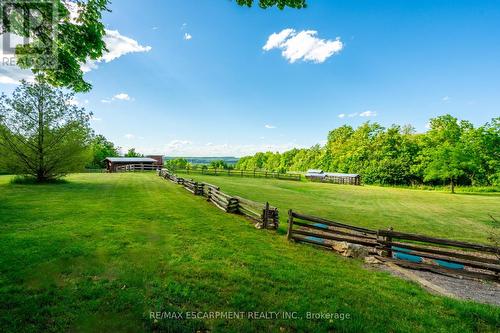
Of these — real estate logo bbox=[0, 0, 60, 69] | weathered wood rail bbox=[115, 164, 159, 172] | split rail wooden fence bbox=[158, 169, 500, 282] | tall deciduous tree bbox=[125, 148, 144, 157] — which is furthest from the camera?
tall deciduous tree bbox=[125, 148, 144, 157]

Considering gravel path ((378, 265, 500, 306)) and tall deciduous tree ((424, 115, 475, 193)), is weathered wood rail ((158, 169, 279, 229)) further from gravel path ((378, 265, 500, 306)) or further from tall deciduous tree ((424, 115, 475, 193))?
tall deciduous tree ((424, 115, 475, 193))

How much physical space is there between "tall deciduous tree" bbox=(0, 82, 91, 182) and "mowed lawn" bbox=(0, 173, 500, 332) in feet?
44.0

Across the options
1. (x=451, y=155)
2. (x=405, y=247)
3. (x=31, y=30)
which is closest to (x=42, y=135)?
(x=31, y=30)

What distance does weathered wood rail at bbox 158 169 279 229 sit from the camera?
11078 mm

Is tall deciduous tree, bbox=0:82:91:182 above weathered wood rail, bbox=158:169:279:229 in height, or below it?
above

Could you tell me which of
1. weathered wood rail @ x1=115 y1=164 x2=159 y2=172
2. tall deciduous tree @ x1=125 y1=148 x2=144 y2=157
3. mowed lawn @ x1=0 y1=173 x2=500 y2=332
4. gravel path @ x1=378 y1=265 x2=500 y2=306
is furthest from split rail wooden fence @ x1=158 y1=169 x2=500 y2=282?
tall deciduous tree @ x1=125 y1=148 x2=144 y2=157

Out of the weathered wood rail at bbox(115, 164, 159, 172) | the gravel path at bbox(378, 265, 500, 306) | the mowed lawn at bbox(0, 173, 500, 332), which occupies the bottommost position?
the gravel path at bbox(378, 265, 500, 306)

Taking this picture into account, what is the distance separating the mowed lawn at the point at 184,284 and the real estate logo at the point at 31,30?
5.76 m

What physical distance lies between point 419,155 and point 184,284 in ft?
200

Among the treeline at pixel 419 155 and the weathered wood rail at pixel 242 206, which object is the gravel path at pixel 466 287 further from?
the treeline at pixel 419 155

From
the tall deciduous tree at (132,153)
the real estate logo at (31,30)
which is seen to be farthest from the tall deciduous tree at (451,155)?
the tall deciduous tree at (132,153)

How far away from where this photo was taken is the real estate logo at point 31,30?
5.92 m

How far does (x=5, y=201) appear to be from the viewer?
39.8 ft

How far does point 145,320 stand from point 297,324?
8.93ft
